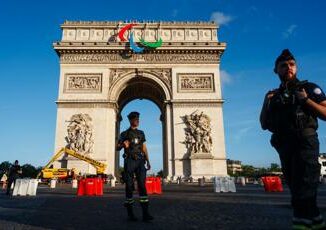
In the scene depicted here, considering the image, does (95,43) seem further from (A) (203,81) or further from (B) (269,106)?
(B) (269,106)

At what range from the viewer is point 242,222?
176 inches

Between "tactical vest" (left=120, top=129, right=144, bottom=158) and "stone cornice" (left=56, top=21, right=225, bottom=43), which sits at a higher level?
"stone cornice" (left=56, top=21, right=225, bottom=43)

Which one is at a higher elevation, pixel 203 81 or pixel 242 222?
pixel 203 81

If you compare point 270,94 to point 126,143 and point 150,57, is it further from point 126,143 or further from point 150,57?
point 150,57

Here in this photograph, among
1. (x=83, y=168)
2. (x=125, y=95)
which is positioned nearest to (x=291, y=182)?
(x=83, y=168)

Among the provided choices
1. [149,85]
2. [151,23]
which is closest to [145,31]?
[151,23]

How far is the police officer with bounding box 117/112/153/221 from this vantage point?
16.0ft

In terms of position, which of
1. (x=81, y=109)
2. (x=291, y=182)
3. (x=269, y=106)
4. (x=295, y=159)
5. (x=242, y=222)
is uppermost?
(x=81, y=109)

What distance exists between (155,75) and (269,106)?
2322 centimetres

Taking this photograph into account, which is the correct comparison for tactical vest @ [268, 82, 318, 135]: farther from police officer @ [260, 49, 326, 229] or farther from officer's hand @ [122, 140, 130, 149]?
officer's hand @ [122, 140, 130, 149]

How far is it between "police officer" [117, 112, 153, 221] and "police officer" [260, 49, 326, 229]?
8.99 feet

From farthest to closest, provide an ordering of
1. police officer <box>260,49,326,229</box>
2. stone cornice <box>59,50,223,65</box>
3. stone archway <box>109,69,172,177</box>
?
stone cornice <box>59,50,223,65</box> < stone archway <box>109,69,172,177</box> < police officer <box>260,49,326,229</box>

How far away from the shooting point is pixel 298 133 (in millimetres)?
2400

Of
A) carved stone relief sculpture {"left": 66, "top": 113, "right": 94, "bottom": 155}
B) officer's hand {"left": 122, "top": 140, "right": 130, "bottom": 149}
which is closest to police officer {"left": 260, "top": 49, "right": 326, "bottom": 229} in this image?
officer's hand {"left": 122, "top": 140, "right": 130, "bottom": 149}
